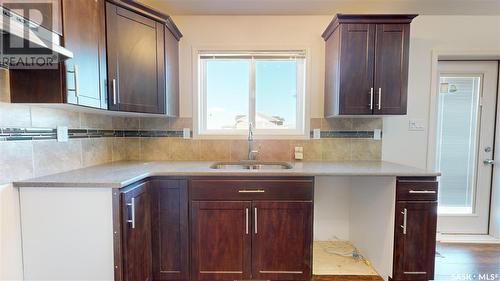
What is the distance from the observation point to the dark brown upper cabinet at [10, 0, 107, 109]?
1.31 meters

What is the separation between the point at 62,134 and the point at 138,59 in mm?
785

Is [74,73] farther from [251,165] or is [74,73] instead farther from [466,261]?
[466,261]

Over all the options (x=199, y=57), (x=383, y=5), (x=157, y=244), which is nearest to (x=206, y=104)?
(x=199, y=57)

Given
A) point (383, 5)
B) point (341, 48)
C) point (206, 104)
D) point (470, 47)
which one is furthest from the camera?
point (206, 104)

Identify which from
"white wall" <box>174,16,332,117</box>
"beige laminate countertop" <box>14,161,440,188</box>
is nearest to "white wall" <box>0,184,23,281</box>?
"beige laminate countertop" <box>14,161,440,188</box>

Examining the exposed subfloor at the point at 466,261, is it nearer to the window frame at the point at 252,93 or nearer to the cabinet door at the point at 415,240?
the cabinet door at the point at 415,240

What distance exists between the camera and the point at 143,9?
6.04ft

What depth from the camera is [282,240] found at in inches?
71.0

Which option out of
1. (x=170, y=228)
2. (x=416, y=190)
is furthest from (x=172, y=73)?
(x=416, y=190)

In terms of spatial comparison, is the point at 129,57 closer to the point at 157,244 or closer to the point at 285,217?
the point at 157,244

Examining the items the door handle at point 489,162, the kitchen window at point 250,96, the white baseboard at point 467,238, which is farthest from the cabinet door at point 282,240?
the door handle at point 489,162

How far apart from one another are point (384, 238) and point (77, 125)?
104 inches

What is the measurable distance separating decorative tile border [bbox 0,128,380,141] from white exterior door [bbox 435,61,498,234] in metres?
0.97

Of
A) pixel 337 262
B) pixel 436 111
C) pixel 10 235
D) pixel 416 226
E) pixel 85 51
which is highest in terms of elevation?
pixel 85 51
